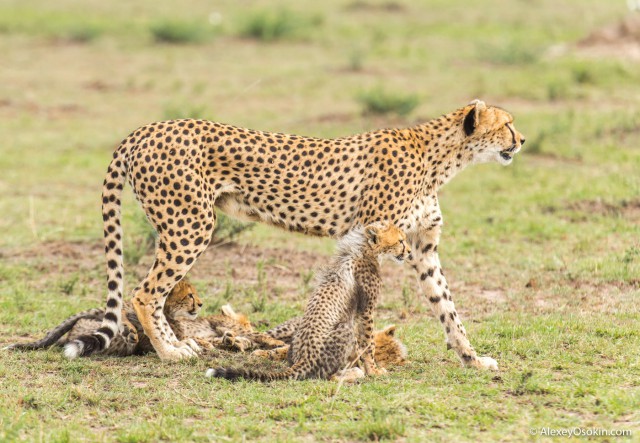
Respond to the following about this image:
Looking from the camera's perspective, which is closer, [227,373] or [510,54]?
[227,373]

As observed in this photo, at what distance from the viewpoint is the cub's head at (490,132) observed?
6.27 meters

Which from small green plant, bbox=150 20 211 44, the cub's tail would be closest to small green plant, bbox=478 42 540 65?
small green plant, bbox=150 20 211 44

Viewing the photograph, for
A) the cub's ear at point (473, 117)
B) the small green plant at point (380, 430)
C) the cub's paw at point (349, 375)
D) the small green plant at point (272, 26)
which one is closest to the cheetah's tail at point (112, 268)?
the cub's paw at point (349, 375)

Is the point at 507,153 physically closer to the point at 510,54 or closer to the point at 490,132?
the point at 490,132

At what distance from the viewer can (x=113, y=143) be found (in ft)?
40.2

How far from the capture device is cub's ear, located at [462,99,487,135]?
20.4ft

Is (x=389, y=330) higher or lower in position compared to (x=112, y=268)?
lower

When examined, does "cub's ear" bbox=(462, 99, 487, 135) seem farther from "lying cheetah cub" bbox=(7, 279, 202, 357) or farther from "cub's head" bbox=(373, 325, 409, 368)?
"lying cheetah cub" bbox=(7, 279, 202, 357)

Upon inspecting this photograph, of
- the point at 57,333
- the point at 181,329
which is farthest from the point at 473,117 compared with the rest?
the point at 57,333

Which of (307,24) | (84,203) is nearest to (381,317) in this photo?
(84,203)

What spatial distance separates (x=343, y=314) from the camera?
5680 mm

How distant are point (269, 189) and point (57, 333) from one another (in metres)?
1.40

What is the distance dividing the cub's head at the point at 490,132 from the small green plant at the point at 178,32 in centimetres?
1242

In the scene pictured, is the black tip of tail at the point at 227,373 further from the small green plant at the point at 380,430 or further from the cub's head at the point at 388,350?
the small green plant at the point at 380,430
